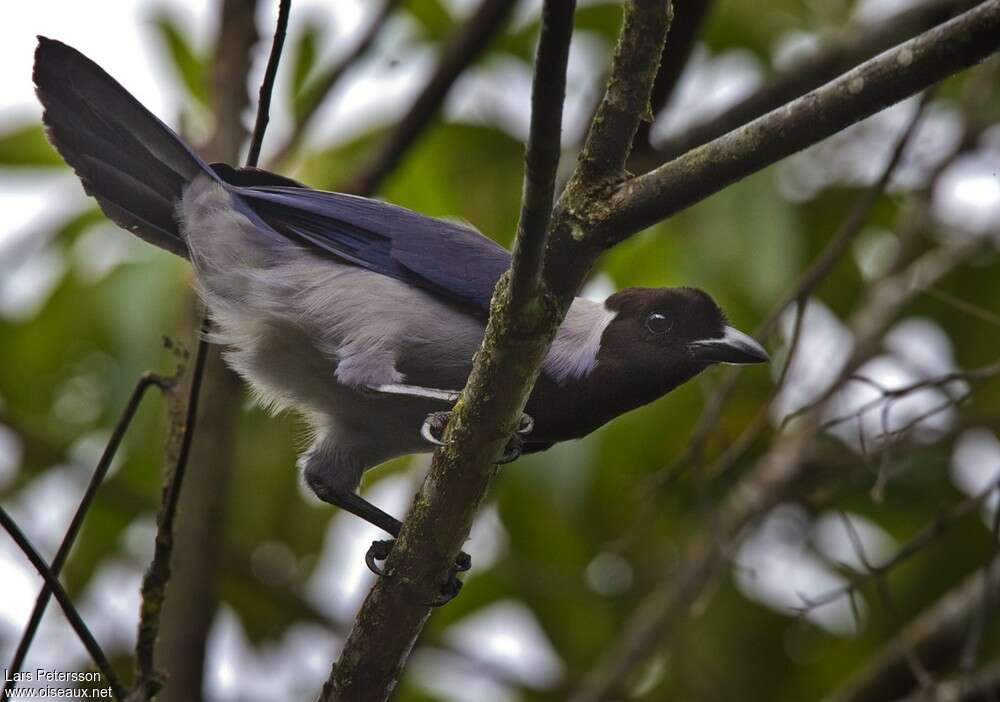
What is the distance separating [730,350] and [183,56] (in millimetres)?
3604

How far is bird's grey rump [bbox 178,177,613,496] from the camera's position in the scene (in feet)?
12.3

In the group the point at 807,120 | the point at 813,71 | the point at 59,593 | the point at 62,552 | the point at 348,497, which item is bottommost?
the point at 59,593

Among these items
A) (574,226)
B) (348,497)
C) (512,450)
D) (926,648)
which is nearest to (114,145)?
(348,497)

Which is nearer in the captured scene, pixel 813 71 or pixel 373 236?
pixel 373 236

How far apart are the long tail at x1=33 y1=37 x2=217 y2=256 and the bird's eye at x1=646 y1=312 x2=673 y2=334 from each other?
1.54m

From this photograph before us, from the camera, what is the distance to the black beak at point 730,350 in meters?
3.69

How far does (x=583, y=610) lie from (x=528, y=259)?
3.85m

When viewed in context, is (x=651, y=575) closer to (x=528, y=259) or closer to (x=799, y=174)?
(x=799, y=174)

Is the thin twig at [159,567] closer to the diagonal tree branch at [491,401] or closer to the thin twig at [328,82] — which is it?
the diagonal tree branch at [491,401]

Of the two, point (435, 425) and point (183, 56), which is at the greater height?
point (183, 56)

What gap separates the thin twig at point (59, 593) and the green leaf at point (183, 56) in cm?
374

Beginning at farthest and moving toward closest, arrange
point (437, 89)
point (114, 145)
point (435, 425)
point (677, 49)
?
point (437, 89) → point (677, 49) → point (114, 145) → point (435, 425)

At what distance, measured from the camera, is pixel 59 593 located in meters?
2.75

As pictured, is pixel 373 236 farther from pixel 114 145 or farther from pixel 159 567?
pixel 159 567
